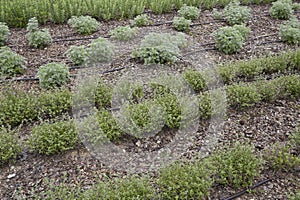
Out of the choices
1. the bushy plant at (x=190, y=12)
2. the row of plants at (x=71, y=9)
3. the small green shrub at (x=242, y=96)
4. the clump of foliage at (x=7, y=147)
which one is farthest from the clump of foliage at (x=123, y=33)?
the clump of foliage at (x=7, y=147)

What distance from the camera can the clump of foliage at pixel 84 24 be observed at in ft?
23.3

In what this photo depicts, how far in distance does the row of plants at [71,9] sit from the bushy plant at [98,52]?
1.80 metres

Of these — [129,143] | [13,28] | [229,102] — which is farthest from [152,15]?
[129,143]

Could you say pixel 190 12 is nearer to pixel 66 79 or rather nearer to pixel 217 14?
pixel 217 14

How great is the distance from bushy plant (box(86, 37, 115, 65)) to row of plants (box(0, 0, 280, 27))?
1.80 meters

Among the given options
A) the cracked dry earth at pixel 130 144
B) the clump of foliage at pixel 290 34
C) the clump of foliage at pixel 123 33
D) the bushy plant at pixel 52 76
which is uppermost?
the clump of foliage at pixel 290 34

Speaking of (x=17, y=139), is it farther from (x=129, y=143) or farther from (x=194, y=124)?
(x=194, y=124)

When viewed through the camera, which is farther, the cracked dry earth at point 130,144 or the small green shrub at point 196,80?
the small green shrub at point 196,80

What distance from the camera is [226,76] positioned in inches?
223

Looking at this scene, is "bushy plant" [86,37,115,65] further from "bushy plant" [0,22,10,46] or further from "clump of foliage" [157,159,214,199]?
"clump of foliage" [157,159,214,199]

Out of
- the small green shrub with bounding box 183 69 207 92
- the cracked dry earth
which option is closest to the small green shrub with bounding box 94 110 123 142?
the cracked dry earth

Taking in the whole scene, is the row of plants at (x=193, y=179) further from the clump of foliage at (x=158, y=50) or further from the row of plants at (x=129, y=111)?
the clump of foliage at (x=158, y=50)

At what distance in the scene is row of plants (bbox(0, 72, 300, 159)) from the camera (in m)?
4.30

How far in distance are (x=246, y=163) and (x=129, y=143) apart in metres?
1.48
